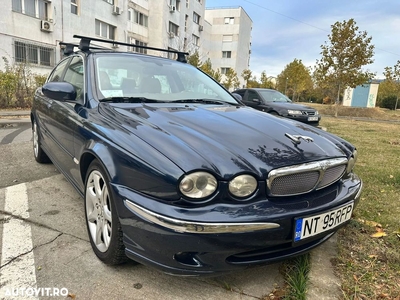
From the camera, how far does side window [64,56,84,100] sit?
8.90 ft

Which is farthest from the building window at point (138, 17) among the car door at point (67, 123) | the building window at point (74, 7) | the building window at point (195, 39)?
the car door at point (67, 123)

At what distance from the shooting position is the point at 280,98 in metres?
11.0

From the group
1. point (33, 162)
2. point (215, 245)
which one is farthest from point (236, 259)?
point (33, 162)

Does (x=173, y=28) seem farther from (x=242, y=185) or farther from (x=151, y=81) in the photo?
(x=242, y=185)

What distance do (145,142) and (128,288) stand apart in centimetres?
88

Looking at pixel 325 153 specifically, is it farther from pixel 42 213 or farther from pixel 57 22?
pixel 57 22

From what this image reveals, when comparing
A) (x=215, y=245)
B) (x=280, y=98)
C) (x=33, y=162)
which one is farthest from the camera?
(x=280, y=98)

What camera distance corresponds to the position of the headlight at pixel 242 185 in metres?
1.65

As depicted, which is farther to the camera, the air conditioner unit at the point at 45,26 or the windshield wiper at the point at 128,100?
the air conditioner unit at the point at 45,26

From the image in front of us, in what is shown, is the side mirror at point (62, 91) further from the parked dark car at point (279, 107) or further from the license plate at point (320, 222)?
the parked dark car at point (279, 107)

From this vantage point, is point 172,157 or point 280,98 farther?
point 280,98

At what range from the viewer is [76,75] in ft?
9.95

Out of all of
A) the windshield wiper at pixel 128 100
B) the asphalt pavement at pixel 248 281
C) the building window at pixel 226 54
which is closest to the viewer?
the asphalt pavement at pixel 248 281

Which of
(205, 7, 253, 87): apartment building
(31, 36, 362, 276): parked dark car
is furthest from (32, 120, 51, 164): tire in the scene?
(205, 7, 253, 87): apartment building
